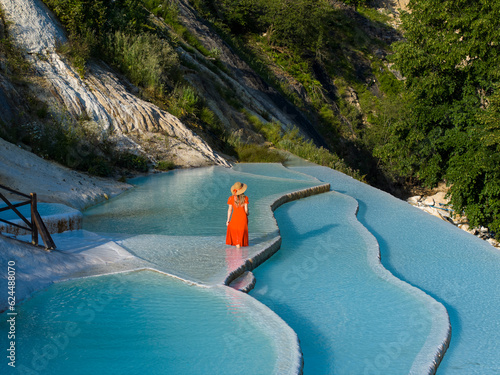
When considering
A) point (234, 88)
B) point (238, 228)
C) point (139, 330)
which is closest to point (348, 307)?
point (238, 228)

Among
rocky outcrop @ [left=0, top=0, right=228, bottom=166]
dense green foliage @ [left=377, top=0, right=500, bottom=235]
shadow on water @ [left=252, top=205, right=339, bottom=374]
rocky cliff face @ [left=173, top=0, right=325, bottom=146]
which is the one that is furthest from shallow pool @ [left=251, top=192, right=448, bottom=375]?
rocky cliff face @ [left=173, top=0, right=325, bottom=146]

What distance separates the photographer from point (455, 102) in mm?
13805

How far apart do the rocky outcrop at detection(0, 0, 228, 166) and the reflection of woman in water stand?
6591 mm

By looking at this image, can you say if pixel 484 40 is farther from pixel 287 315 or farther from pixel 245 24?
pixel 245 24

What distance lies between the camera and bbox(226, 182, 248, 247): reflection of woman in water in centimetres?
627

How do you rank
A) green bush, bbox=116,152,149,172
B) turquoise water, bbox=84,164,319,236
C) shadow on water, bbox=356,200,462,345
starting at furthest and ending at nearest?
green bush, bbox=116,152,149,172 → turquoise water, bbox=84,164,319,236 → shadow on water, bbox=356,200,462,345

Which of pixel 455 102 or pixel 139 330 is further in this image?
pixel 455 102

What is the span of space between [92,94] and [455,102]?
1051cm

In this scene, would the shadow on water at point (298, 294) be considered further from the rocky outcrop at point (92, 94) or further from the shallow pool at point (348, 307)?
the rocky outcrop at point (92, 94)

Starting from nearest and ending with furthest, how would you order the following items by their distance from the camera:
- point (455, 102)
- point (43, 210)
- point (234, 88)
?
point (43, 210) < point (455, 102) < point (234, 88)

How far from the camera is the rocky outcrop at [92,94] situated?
474 inches

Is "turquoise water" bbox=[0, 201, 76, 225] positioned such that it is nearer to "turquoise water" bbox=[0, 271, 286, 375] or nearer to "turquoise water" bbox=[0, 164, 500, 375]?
"turquoise water" bbox=[0, 164, 500, 375]

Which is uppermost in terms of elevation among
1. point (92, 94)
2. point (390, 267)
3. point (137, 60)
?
point (137, 60)

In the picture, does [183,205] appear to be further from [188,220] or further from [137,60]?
[137,60]
